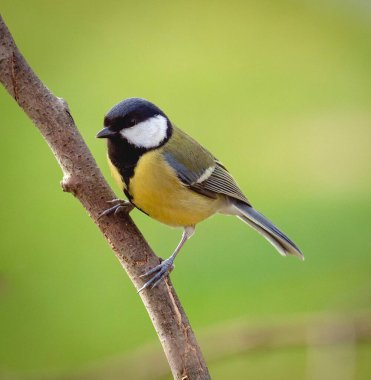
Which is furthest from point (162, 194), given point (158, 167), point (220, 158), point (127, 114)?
point (220, 158)

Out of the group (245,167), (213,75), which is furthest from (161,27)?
(245,167)

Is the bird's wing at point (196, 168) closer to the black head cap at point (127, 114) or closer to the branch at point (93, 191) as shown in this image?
the black head cap at point (127, 114)

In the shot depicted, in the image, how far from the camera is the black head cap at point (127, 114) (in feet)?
3.72

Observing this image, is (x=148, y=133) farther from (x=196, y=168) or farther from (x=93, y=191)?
(x=93, y=191)

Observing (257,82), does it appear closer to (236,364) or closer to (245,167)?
(245,167)

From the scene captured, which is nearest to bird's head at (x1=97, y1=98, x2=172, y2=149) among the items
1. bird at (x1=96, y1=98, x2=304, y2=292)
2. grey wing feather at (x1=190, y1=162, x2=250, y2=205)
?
bird at (x1=96, y1=98, x2=304, y2=292)

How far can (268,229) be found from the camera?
143 cm

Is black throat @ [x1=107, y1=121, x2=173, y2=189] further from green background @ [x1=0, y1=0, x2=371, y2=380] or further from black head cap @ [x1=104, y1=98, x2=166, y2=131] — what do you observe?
green background @ [x1=0, y1=0, x2=371, y2=380]

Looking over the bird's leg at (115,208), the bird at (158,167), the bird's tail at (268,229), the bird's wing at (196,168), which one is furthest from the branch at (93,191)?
the bird's tail at (268,229)

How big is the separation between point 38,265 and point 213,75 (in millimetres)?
1044

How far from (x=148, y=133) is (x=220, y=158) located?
0.98 m

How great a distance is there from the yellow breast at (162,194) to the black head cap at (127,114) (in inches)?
3.0

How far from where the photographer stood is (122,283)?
1919 millimetres

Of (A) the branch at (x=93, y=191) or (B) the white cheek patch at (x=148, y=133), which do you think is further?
(B) the white cheek patch at (x=148, y=133)
